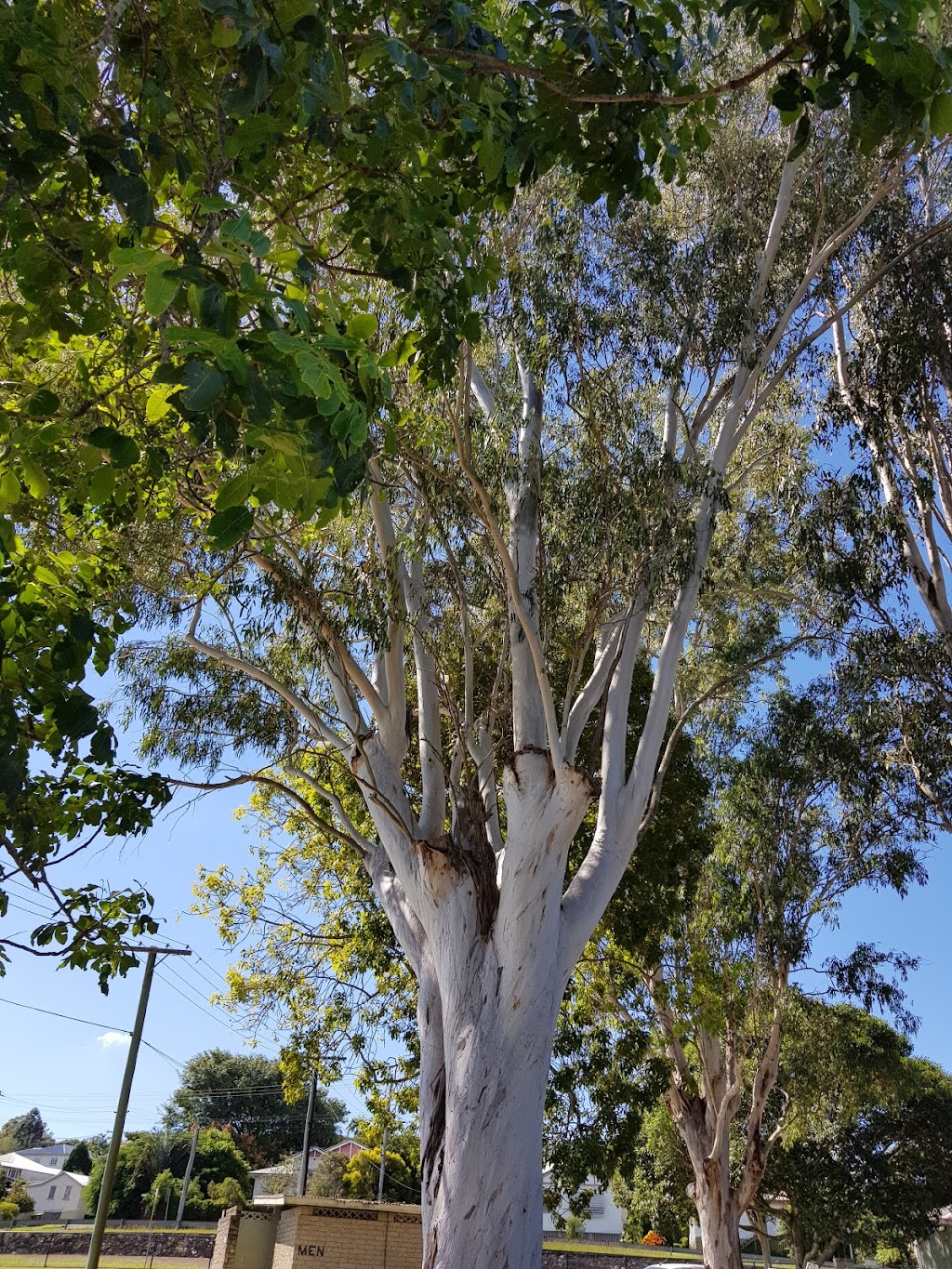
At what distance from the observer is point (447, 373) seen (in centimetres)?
342

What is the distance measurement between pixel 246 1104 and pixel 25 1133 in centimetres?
2717

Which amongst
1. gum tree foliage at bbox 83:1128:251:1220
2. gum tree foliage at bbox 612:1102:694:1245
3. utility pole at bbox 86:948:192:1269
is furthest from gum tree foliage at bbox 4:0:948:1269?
gum tree foliage at bbox 83:1128:251:1220

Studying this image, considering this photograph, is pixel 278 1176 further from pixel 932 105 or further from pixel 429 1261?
pixel 932 105

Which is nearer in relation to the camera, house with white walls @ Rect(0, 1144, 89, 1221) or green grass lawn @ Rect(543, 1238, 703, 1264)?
green grass lawn @ Rect(543, 1238, 703, 1264)

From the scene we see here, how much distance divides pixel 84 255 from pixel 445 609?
6.26m

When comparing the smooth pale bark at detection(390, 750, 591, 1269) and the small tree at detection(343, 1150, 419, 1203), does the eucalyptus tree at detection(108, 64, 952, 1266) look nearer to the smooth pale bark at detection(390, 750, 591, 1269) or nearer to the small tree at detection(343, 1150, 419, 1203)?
the smooth pale bark at detection(390, 750, 591, 1269)

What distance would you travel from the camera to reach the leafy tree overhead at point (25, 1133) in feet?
196

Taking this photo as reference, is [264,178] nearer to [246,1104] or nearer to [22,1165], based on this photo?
[246,1104]

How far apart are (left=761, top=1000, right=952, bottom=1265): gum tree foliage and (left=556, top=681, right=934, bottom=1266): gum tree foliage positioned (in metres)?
5.41

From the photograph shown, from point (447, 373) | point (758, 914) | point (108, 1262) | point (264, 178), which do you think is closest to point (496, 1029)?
point (447, 373)

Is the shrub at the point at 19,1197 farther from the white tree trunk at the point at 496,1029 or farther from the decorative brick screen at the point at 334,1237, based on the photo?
the white tree trunk at the point at 496,1029

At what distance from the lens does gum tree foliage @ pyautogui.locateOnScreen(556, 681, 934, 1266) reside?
41.7 feet

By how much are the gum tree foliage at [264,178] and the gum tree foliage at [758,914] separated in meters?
9.82

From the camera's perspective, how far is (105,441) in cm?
206
